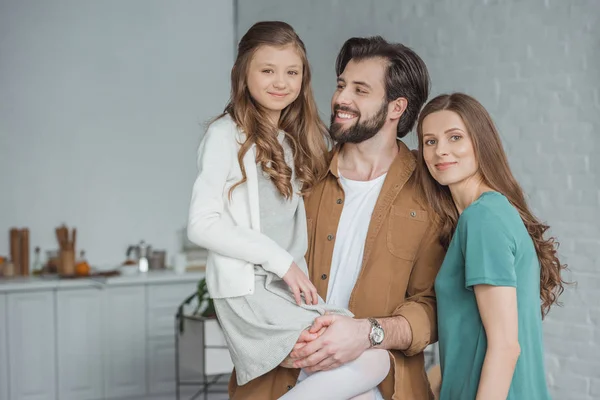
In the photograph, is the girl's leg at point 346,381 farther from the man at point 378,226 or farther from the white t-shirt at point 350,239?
the white t-shirt at point 350,239

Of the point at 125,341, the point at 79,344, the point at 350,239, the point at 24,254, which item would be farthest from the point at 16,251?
the point at 350,239

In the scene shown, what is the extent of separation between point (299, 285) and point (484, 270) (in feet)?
1.83

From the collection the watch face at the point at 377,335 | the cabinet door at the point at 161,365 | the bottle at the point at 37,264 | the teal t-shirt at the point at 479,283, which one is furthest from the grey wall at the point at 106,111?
the teal t-shirt at the point at 479,283

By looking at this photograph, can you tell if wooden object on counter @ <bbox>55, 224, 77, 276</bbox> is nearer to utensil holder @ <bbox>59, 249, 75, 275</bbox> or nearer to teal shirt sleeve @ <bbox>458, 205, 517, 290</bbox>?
utensil holder @ <bbox>59, 249, 75, 275</bbox>

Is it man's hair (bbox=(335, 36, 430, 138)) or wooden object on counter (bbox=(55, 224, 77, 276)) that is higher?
man's hair (bbox=(335, 36, 430, 138))

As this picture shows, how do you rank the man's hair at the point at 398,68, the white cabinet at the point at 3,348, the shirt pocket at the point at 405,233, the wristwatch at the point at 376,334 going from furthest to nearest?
1. the white cabinet at the point at 3,348
2. the man's hair at the point at 398,68
3. the shirt pocket at the point at 405,233
4. the wristwatch at the point at 376,334

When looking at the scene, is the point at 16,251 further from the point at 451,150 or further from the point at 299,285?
the point at 451,150

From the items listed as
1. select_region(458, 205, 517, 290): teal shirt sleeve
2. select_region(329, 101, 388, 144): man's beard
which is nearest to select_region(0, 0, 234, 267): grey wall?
select_region(329, 101, 388, 144): man's beard

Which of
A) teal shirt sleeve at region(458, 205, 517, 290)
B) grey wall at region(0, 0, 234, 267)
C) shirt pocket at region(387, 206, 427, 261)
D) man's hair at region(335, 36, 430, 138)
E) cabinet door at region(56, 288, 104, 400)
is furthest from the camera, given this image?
grey wall at region(0, 0, 234, 267)

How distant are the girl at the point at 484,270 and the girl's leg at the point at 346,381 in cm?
20

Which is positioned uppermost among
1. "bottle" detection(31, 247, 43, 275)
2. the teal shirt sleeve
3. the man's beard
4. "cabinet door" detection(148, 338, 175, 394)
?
the man's beard

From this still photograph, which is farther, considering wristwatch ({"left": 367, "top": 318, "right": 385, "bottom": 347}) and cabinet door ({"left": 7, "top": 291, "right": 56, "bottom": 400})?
cabinet door ({"left": 7, "top": 291, "right": 56, "bottom": 400})

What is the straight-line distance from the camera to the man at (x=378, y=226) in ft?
8.30

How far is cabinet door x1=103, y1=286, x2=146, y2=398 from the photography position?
243 inches
